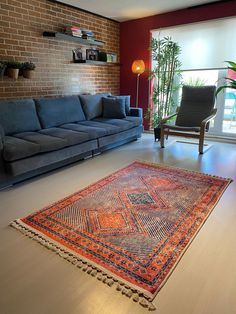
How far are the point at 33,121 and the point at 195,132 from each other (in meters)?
2.39

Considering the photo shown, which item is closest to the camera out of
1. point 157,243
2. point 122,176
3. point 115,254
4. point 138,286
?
point 138,286

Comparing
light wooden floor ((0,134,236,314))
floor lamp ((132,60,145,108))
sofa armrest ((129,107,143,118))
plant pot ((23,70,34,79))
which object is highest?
floor lamp ((132,60,145,108))

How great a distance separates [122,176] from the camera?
9.29 ft

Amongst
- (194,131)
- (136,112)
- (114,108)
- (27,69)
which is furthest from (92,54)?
(194,131)

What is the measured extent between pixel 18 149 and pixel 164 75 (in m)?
3.14

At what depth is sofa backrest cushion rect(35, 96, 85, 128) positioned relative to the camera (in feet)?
11.3

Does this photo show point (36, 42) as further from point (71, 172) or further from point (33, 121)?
point (71, 172)

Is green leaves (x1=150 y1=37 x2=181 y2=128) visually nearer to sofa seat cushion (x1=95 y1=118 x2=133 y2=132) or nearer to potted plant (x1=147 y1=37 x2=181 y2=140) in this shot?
potted plant (x1=147 y1=37 x2=181 y2=140)

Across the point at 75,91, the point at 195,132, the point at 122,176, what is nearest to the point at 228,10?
the point at 195,132

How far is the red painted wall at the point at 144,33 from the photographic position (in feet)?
13.1

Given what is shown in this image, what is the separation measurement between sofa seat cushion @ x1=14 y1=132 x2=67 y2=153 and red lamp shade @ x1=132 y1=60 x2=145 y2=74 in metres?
2.58

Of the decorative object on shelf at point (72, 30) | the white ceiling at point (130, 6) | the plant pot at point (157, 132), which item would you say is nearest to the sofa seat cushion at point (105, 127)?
the plant pot at point (157, 132)

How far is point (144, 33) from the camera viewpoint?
479cm

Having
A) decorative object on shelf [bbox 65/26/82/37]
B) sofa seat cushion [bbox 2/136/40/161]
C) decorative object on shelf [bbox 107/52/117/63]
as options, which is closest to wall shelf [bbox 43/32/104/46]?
decorative object on shelf [bbox 65/26/82/37]
